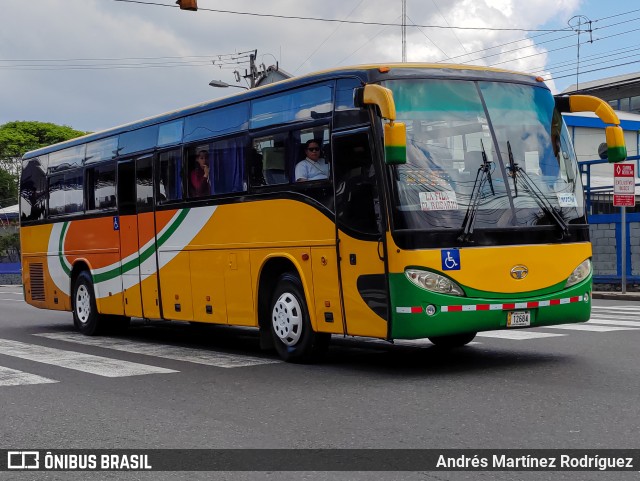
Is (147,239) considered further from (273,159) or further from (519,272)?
(519,272)

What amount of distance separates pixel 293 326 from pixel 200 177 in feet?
9.37

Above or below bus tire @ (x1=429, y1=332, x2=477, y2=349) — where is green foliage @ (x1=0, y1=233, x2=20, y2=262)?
below

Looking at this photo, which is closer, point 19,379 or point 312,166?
point 19,379

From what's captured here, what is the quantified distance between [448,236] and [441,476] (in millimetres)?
4050

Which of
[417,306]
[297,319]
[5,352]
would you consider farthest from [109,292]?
[417,306]

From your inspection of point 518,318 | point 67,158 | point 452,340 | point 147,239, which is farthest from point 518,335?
point 67,158

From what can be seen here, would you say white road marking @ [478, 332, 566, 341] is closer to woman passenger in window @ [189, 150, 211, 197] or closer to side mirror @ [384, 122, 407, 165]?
woman passenger in window @ [189, 150, 211, 197]

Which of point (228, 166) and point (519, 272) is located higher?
point (228, 166)

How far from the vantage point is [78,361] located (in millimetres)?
11508

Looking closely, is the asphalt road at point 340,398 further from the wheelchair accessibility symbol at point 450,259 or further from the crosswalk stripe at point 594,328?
the wheelchair accessibility symbol at point 450,259

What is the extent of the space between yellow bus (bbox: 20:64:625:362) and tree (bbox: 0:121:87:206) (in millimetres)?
77694

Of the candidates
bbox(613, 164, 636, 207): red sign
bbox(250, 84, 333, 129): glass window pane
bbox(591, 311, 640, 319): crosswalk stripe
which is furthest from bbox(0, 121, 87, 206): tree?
bbox(250, 84, 333, 129): glass window pane

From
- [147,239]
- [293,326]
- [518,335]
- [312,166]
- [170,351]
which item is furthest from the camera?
[147,239]

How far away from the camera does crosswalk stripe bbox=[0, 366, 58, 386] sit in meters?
9.59
